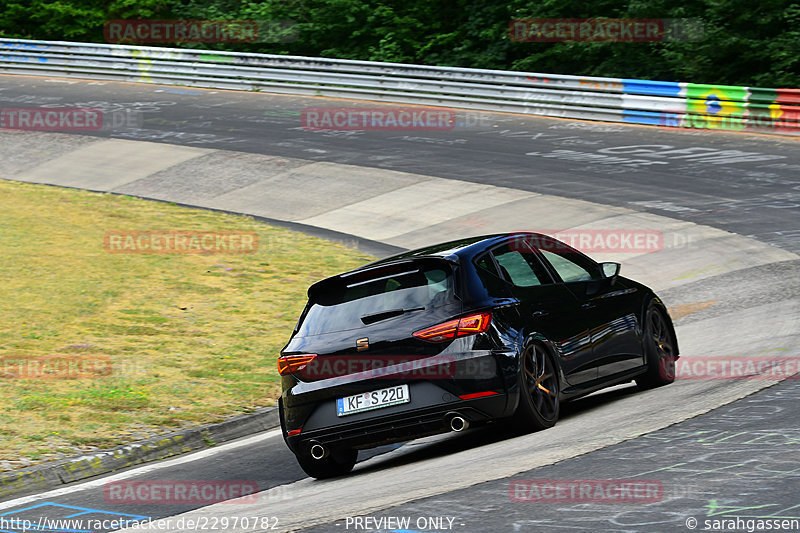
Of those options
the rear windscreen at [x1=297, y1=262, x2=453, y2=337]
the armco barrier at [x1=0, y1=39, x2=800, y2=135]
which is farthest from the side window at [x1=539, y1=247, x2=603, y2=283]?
the armco barrier at [x1=0, y1=39, x2=800, y2=135]

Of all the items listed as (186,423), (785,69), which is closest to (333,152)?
(785,69)

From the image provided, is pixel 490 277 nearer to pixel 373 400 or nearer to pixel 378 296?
pixel 378 296

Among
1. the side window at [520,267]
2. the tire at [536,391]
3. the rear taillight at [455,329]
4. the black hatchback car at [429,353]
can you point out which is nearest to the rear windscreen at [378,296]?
the black hatchback car at [429,353]

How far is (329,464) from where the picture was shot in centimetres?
801

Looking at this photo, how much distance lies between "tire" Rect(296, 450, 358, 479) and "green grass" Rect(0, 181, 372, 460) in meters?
2.11

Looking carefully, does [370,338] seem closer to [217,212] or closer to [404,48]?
[217,212]

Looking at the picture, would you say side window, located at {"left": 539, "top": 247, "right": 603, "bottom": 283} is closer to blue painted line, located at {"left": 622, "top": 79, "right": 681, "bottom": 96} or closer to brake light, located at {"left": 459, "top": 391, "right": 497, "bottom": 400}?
brake light, located at {"left": 459, "top": 391, "right": 497, "bottom": 400}

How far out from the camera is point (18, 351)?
475 inches

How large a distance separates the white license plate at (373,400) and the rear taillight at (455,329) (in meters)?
0.38

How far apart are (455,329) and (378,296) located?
0.65m

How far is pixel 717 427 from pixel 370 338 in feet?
7.64

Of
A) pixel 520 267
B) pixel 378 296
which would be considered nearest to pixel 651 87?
pixel 520 267

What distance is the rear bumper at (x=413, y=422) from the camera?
7496 millimetres

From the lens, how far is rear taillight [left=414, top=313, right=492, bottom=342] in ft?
24.8
